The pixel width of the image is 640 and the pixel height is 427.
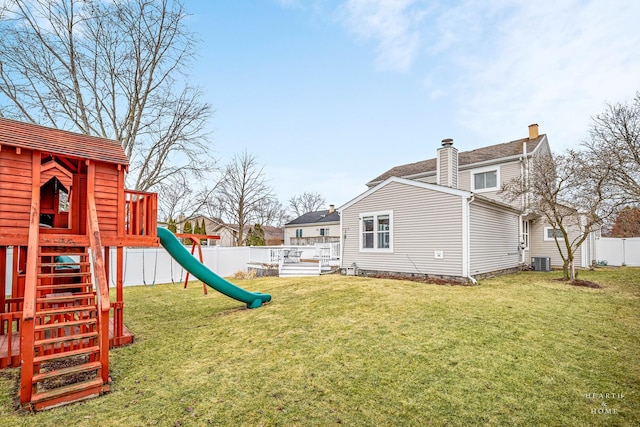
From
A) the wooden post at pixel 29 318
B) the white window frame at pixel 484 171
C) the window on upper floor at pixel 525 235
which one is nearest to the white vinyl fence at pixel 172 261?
the wooden post at pixel 29 318

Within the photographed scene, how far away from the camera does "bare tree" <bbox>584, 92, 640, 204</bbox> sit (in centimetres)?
920

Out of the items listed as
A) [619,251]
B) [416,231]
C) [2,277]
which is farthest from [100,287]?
[619,251]

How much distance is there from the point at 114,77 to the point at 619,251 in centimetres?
2861

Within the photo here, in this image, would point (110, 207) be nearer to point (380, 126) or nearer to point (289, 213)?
point (380, 126)

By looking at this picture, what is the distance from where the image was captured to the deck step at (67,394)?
3248 mm

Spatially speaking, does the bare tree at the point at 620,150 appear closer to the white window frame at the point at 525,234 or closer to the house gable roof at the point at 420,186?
the house gable roof at the point at 420,186

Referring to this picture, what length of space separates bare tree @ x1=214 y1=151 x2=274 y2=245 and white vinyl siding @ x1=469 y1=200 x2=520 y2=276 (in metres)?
20.2

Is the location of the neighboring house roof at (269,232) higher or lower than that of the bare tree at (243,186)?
lower

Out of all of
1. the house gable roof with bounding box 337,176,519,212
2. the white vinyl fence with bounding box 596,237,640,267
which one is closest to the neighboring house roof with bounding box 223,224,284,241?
the house gable roof with bounding box 337,176,519,212

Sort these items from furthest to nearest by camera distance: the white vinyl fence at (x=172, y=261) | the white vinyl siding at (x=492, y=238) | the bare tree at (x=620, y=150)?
the white vinyl fence at (x=172, y=261) < the white vinyl siding at (x=492, y=238) < the bare tree at (x=620, y=150)

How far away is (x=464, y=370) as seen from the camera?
3.85 metres

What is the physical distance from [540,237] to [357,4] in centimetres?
1326

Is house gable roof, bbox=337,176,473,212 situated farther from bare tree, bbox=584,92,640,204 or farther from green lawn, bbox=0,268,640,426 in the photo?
bare tree, bbox=584,92,640,204

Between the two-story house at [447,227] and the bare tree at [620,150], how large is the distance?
10.2 feet
